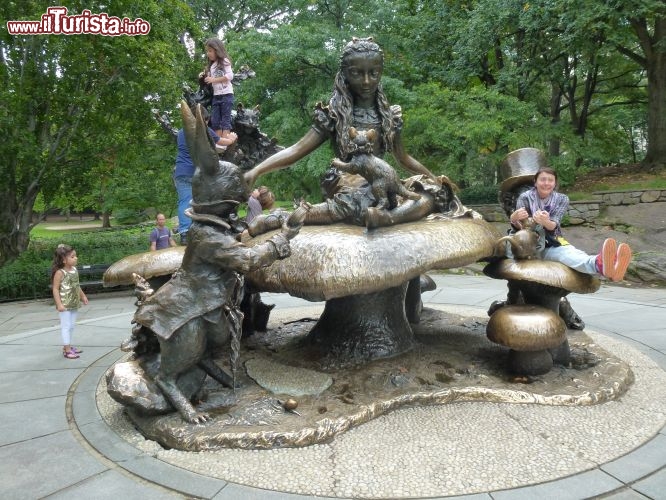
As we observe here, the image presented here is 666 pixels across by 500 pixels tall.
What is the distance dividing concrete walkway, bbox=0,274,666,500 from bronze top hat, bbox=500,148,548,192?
6.63 ft

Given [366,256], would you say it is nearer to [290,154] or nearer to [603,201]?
[290,154]

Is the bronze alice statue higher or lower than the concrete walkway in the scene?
higher

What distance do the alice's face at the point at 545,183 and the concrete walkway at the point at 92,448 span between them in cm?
176

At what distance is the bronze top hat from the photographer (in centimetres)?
470

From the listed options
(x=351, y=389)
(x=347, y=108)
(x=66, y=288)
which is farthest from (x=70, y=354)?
(x=347, y=108)

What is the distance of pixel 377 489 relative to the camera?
2602 millimetres

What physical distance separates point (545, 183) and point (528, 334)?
1353 mm

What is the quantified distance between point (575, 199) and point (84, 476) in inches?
546

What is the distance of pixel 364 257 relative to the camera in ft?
10.9

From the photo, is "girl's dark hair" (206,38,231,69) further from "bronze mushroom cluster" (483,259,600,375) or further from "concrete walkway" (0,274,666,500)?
"bronze mushroom cluster" (483,259,600,375)

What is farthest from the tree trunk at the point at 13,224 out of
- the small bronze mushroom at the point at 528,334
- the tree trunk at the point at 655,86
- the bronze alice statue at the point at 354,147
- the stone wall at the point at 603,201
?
the tree trunk at the point at 655,86

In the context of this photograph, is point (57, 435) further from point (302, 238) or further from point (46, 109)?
→ point (46, 109)

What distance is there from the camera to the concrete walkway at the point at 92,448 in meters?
2.59

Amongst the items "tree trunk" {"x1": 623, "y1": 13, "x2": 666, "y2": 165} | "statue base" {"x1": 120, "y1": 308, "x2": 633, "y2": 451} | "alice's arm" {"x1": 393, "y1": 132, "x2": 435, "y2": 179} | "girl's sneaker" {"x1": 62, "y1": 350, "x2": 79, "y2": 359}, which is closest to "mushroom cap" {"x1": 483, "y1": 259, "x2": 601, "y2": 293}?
"statue base" {"x1": 120, "y1": 308, "x2": 633, "y2": 451}
